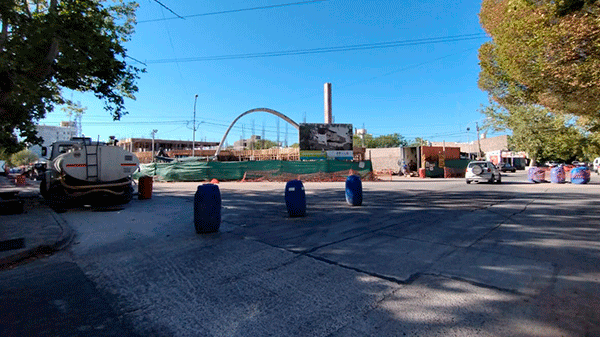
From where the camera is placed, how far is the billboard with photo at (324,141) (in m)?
37.3

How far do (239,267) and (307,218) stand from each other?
3793mm

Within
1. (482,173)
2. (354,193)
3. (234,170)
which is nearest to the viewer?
(354,193)

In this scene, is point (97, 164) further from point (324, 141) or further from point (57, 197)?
point (324, 141)

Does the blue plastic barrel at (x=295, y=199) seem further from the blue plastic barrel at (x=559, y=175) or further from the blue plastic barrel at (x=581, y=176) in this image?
the blue plastic barrel at (x=581, y=176)

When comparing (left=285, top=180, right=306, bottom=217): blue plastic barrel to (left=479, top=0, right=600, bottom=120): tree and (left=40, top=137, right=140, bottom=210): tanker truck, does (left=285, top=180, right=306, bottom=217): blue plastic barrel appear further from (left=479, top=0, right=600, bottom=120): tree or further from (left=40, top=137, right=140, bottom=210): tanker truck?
(left=479, top=0, right=600, bottom=120): tree

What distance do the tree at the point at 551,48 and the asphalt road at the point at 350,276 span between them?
5.03 metres

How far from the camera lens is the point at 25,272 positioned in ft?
14.4

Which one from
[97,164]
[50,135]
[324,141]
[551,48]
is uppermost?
[50,135]

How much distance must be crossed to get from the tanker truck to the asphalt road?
365 centimetres

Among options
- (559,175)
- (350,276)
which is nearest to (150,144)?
(559,175)

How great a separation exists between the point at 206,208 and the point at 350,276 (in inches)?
144

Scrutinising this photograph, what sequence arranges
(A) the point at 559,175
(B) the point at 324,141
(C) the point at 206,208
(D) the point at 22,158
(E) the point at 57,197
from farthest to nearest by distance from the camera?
(D) the point at 22,158, (B) the point at 324,141, (A) the point at 559,175, (E) the point at 57,197, (C) the point at 206,208

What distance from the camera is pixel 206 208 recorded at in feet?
20.8

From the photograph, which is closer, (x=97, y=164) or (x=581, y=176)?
(x=97, y=164)
